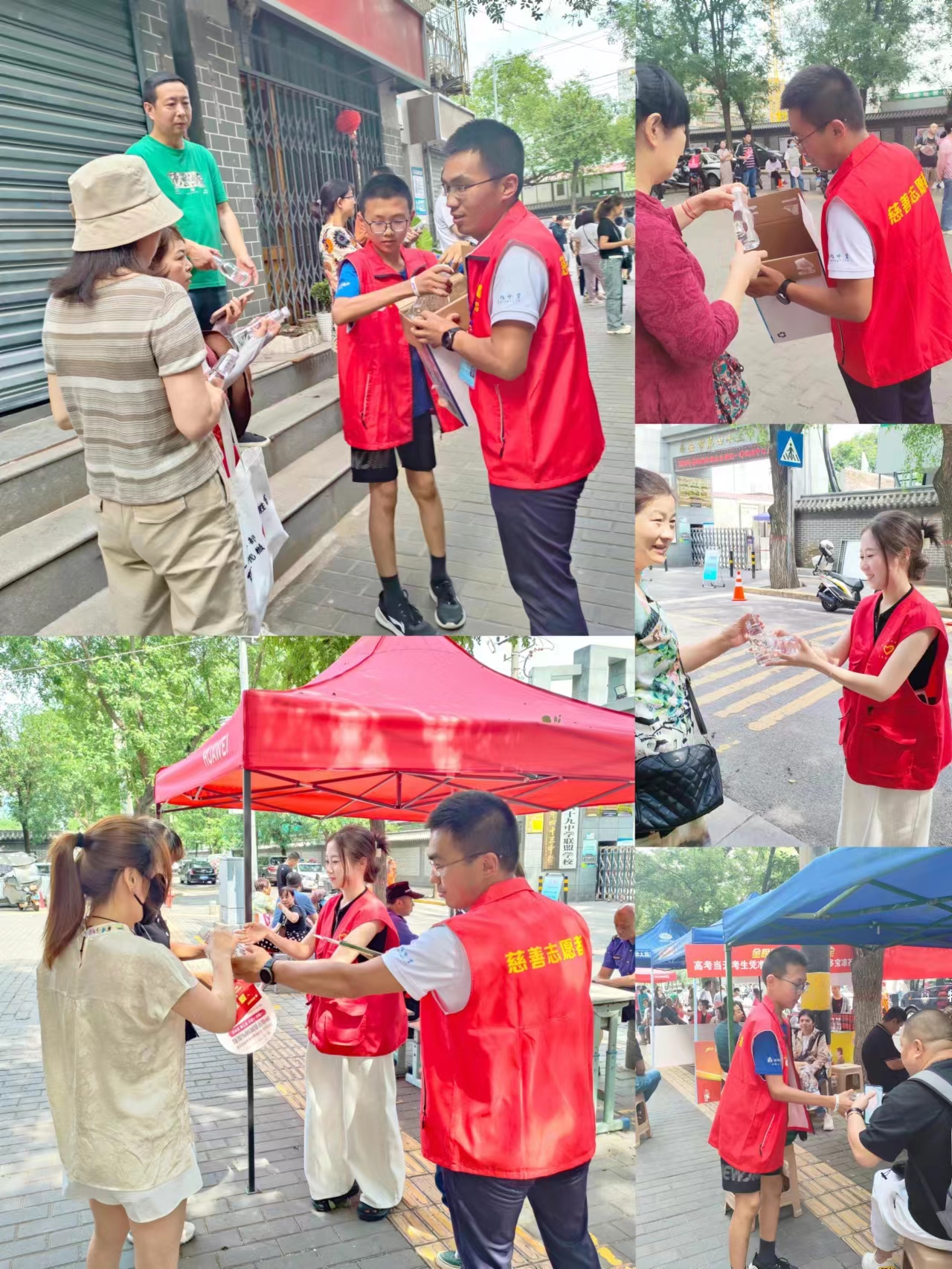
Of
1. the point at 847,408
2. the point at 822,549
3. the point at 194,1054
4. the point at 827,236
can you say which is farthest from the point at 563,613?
the point at 194,1054

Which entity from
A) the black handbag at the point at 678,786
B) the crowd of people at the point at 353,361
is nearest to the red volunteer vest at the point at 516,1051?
the black handbag at the point at 678,786

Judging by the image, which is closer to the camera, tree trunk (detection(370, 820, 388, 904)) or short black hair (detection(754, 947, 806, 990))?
tree trunk (detection(370, 820, 388, 904))

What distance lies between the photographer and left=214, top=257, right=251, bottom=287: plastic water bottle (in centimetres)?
277

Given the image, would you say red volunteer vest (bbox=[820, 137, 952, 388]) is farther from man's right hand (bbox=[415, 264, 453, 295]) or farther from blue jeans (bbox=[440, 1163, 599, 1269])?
blue jeans (bbox=[440, 1163, 599, 1269])

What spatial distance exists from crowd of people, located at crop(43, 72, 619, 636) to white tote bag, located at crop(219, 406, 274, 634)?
0.06m

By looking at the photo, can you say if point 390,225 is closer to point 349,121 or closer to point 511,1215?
point 349,121

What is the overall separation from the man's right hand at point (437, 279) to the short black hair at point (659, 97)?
721mm

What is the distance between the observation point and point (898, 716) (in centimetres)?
327

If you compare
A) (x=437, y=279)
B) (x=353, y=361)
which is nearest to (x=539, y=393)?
(x=437, y=279)

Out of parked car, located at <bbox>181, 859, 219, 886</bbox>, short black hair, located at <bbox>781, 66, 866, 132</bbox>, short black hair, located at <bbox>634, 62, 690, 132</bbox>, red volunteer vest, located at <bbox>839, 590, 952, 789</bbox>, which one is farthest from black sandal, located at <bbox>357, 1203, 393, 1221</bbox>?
short black hair, located at <bbox>781, 66, 866, 132</bbox>

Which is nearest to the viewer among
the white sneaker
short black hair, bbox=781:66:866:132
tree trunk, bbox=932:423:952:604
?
short black hair, bbox=781:66:866:132

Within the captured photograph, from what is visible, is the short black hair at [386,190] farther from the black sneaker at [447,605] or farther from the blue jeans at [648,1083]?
the blue jeans at [648,1083]

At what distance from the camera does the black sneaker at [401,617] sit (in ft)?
10.5

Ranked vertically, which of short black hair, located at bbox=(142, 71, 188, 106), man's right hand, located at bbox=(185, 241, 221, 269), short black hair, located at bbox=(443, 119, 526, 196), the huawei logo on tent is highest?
short black hair, located at bbox=(142, 71, 188, 106)
